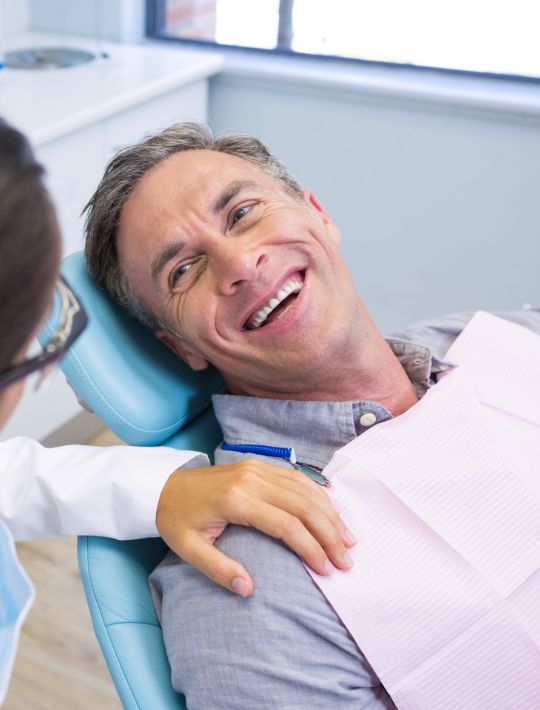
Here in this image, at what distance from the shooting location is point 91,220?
1.43 m

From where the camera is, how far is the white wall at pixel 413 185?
97.4 inches

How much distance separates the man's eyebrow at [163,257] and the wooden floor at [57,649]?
979mm

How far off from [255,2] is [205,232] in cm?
180

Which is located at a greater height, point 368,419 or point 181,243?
point 181,243

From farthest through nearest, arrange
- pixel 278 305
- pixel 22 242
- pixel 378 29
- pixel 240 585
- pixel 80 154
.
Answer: pixel 378 29 → pixel 80 154 → pixel 278 305 → pixel 240 585 → pixel 22 242

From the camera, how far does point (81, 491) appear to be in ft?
3.84

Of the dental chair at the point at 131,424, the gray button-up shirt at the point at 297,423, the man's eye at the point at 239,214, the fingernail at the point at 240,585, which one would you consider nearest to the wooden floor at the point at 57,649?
the dental chair at the point at 131,424

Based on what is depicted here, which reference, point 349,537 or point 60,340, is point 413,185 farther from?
point 60,340

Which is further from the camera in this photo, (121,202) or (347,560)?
(121,202)

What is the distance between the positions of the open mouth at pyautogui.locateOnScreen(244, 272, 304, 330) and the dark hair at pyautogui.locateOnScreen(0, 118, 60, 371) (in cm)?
70

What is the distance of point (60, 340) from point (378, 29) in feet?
7.54

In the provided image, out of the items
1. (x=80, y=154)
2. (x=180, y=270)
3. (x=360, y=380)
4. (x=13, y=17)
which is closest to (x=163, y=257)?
(x=180, y=270)

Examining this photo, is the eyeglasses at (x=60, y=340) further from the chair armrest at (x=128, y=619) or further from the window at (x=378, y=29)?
the window at (x=378, y=29)

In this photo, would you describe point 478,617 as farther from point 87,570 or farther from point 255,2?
point 255,2
